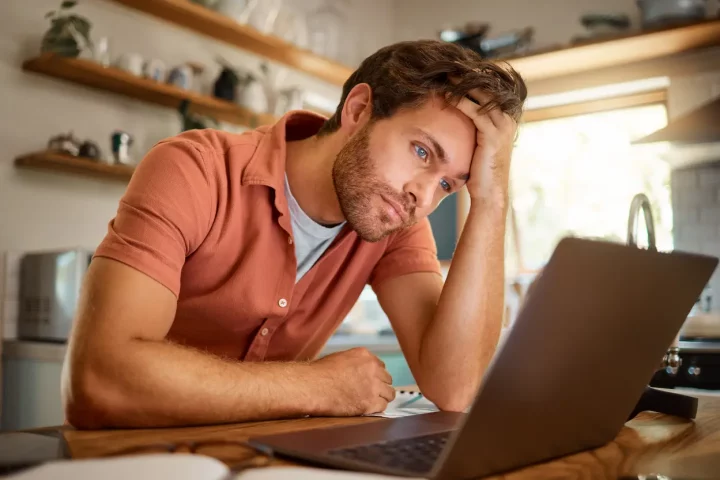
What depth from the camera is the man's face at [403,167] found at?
4.16 ft

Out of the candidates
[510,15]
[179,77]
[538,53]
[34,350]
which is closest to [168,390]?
[34,350]

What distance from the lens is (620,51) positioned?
10.9ft

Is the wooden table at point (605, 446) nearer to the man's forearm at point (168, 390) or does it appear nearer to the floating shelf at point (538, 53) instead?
the man's forearm at point (168, 390)

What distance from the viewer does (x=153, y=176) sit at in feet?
3.50

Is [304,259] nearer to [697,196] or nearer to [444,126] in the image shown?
[444,126]

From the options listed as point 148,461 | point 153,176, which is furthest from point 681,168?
point 148,461

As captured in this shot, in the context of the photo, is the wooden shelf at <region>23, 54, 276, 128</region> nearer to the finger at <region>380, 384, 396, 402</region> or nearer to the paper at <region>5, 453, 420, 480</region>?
the finger at <region>380, 384, 396, 402</region>

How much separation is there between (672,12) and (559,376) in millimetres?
2993

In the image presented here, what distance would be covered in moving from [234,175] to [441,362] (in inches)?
19.6

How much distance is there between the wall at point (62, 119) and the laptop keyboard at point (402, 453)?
229 centimetres

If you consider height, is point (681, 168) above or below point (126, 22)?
below

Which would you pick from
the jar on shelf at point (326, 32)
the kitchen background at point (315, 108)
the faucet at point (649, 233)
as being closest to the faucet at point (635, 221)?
the faucet at point (649, 233)

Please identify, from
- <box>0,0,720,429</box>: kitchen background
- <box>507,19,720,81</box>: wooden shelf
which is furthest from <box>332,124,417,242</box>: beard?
<box>507,19,720,81</box>: wooden shelf

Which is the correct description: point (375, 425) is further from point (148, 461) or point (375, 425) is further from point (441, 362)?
point (441, 362)
